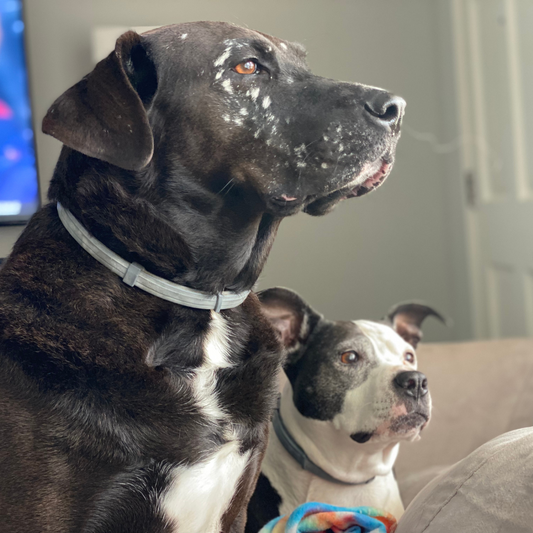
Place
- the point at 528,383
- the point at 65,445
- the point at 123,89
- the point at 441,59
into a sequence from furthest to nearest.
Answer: the point at 441,59 < the point at 528,383 < the point at 123,89 < the point at 65,445

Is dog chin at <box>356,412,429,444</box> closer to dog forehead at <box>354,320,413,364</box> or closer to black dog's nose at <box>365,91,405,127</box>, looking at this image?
dog forehead at <box>354,320,413,364</box>

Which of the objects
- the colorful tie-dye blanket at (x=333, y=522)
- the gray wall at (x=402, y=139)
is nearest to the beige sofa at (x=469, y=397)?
the gray wall at (x=402, y=139)

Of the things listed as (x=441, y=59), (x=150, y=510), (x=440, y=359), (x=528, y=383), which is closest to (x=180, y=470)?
(x=150, y=510)

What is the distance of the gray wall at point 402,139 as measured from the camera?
2.27 m

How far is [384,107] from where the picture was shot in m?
1.04

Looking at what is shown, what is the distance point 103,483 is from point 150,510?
0.28 ft

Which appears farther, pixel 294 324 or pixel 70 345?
pixel 294 324

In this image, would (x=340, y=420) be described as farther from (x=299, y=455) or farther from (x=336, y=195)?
(x=336, y=195)

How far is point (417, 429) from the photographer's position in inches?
53.3

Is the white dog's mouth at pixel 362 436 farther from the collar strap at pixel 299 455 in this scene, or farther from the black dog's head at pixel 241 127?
the black dog's head at pixel 241 127

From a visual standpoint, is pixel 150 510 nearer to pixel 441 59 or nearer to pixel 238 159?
pixel 238 159

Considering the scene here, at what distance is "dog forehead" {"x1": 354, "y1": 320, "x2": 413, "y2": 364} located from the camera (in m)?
1.51

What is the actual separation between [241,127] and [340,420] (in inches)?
28.8

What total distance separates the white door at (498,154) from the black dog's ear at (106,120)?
216cm
